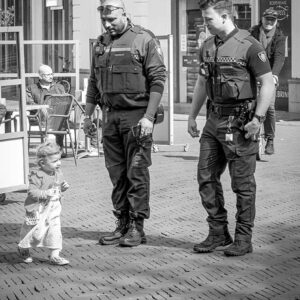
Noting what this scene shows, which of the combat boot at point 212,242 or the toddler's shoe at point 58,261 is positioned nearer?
the toddler's shoe at point 58,261

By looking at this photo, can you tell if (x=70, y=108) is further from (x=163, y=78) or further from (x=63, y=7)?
(x=63, y=7)

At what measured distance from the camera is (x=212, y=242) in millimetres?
7922

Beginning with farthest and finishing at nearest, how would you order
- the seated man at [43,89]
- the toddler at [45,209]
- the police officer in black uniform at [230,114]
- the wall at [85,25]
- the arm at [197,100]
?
1. the wall at [85,25]
2. the seated man at [43,89]
3. the arm at [197,100]
4. the police officer in black uniform at [230,114]
5. the toddler at [45,209]

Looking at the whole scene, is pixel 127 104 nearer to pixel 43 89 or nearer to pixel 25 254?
pixel 25 254

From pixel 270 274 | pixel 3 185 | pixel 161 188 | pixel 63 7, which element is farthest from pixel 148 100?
pixel 63 7

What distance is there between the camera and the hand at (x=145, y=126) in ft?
26.2

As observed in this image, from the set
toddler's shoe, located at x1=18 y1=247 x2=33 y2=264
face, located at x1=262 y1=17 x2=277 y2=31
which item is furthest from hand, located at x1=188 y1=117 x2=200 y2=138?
face, located at x1=262 y1=17 x2=277 y2=31

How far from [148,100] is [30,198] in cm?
128

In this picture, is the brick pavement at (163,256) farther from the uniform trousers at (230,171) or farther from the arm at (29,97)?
the arm at (29,97)

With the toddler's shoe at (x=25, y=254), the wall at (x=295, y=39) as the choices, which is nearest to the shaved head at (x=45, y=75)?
the toddler's shoe at (x=25, y=254)

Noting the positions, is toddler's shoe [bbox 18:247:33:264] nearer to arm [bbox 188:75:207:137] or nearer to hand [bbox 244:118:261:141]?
arm [bbox 188:75:207:137]

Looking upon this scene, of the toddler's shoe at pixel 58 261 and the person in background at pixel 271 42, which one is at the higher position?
the person in background at pixel 271 42

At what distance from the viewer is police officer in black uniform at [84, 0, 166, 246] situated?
Answer: 8.07m

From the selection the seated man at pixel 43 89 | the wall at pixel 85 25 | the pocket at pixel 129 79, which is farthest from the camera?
the wall at pixel 85 25
